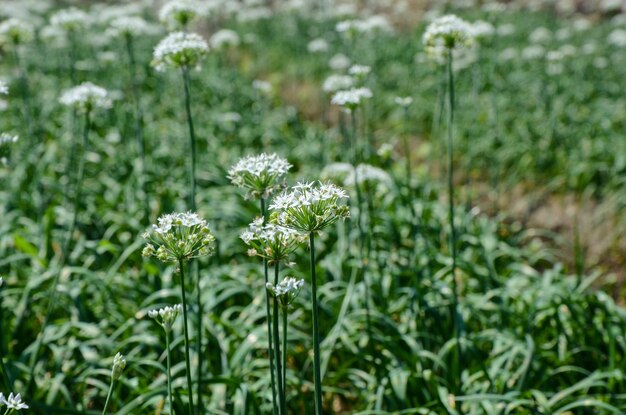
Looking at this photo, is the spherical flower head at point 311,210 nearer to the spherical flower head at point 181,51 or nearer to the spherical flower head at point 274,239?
the spherical flower head at point 274,239

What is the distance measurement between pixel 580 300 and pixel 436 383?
4.39 feet

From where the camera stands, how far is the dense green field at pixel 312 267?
3.28m

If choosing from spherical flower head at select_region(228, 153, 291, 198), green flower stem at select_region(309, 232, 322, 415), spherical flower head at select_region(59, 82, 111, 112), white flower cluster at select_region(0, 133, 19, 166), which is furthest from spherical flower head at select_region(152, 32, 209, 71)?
green flower stem at select_region(309, 232, 322, 415)

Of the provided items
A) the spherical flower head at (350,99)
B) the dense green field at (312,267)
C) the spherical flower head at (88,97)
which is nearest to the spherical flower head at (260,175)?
the dense green field at (312,267)

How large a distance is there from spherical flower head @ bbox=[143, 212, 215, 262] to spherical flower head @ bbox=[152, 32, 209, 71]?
123 centimetres

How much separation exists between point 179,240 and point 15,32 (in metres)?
3.54

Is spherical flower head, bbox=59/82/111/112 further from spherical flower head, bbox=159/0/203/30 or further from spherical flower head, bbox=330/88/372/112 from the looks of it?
spherical flower head, bbox=330/88/372/112

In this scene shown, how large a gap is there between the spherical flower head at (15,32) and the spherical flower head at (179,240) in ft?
11.4

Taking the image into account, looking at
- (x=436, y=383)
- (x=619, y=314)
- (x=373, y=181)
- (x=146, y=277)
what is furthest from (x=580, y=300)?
(x=146, y=277)

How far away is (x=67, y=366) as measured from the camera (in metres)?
3.63

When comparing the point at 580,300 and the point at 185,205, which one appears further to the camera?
the point at 185,205

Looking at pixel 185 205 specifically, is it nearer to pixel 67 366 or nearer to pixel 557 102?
pixel 67 366

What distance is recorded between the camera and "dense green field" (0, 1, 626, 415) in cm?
328

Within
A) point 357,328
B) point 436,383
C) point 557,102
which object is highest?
point 557,102
